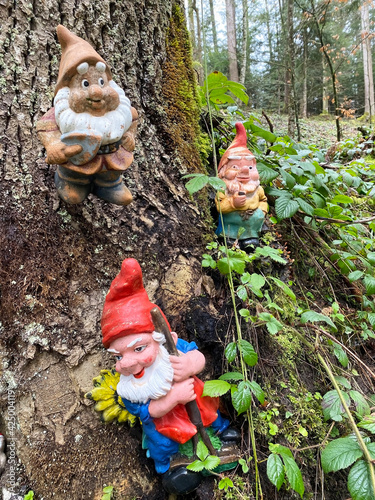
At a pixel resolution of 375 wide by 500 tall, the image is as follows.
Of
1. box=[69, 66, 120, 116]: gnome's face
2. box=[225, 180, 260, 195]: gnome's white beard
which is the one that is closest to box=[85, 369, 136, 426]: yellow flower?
box=[69, 66, 120, 116]: gnome's face

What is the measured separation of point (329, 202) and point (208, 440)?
2135mm

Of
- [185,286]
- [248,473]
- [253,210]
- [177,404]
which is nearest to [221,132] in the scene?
[253,210]

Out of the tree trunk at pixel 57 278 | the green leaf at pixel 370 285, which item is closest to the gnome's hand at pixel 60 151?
the tree trunk at pixel 57 278

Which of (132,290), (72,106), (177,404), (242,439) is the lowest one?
(242,439)

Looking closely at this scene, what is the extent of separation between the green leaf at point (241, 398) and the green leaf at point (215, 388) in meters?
0.06

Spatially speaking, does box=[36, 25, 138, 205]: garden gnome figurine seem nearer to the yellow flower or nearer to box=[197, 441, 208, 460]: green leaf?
the yellow flower

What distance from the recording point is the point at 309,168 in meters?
2.47

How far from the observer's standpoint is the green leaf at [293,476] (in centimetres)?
118

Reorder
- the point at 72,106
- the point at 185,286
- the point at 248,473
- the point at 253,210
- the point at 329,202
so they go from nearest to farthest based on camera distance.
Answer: the point at 72,106, the point at 248,473, the point at 185,286, the point at 253,210, the point at 329,202

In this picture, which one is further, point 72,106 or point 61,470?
point 61,470

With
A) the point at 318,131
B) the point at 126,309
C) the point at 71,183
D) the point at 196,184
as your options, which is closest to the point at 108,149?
the point at 71,183

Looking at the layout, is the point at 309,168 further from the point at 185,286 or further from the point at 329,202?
the point at 185,286

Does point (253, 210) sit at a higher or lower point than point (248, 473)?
higher

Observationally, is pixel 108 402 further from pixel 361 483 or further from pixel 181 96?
pixel 181 96
